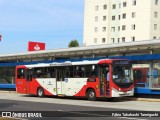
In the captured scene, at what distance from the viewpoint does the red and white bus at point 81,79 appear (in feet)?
84.2

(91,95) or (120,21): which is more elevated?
(120,21)

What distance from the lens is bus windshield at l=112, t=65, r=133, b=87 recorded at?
25641 mm

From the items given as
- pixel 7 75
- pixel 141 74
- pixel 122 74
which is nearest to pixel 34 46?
pixel 7 75

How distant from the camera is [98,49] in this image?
32.6m

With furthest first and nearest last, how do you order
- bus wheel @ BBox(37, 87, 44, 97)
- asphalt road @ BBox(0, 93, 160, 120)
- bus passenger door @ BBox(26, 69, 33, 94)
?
bus passenger door @ BBox(26, 69, 33, 94), bus wheel @ BBox(37, 87, 44, 97), asphalt road @ BBox(0, 93, 160, 120)

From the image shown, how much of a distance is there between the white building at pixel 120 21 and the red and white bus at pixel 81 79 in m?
45.5

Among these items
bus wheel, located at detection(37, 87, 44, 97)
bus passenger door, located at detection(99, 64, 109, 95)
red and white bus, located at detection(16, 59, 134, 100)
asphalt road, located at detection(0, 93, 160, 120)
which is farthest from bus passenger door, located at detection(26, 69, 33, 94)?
asphalt road, located at detection(0, 93, 160, 120)

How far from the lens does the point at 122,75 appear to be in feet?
85.4

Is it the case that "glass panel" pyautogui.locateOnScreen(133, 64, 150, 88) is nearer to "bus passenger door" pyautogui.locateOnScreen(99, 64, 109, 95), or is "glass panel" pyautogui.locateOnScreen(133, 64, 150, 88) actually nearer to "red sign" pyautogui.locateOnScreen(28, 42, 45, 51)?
"bus passenger door" pyautogui.locateOnScreen(99, 64, 109, 95)

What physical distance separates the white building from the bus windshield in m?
49.1

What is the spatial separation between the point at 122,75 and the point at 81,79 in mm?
3136

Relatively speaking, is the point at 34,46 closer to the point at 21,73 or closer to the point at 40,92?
the point at 21,73

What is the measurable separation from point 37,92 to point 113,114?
16.0m

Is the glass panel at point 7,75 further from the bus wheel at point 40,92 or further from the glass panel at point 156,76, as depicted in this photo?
the glass panel at point 156,76
